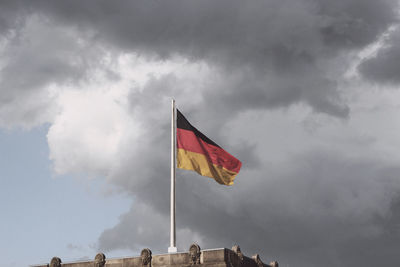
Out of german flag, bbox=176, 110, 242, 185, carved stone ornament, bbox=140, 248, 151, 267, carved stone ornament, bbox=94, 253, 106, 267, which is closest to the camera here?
carved stone ornament, bbox=140, 248, 151, 267

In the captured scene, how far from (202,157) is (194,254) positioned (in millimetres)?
6859

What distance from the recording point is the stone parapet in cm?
3391

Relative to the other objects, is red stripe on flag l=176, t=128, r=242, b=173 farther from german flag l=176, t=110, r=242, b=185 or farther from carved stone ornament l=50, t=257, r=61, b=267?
carved stone ornament l=50, t=257, r=61, b=267

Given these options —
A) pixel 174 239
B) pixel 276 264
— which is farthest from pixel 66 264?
pixel 276 264

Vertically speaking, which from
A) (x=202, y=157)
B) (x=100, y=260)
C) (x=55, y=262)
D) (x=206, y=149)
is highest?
(x=206, y=149)

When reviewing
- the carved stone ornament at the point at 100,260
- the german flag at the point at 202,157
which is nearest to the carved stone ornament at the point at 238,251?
the german flag at the point at 202,157

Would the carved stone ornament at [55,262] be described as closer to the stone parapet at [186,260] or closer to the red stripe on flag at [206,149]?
the stone parapet at [186,260]

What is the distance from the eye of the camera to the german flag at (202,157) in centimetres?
3750

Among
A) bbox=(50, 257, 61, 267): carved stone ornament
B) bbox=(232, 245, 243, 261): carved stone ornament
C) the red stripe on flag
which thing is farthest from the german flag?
bbox=(50, 257, 61, 267): carved stone ornament

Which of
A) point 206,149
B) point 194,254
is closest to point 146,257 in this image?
point 194,254

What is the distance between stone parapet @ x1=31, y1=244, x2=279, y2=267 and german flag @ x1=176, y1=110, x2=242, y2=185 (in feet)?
17.4

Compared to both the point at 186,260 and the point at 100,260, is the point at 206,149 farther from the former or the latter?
the point at 100,260

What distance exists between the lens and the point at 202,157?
3784 centimetres

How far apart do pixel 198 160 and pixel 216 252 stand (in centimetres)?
674
